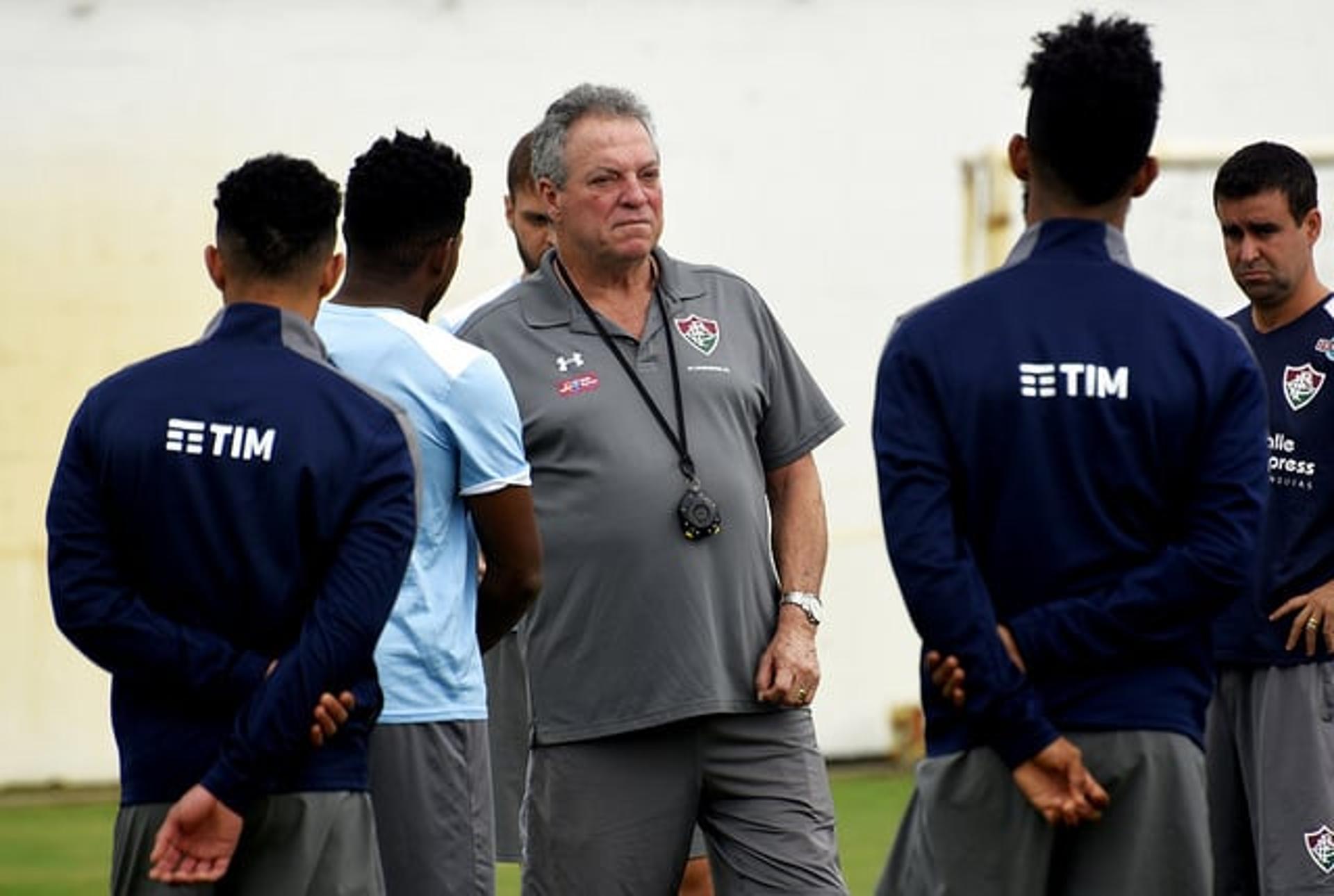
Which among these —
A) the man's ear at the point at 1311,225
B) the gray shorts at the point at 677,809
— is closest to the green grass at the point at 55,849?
the gray shorts at the point at 677,809

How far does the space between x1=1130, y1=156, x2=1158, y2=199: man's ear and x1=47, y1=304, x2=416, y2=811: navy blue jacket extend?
1.27 m


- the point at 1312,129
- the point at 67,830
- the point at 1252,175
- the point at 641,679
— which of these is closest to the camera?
the point at 641,679

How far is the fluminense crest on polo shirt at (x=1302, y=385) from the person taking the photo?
621 centimetres

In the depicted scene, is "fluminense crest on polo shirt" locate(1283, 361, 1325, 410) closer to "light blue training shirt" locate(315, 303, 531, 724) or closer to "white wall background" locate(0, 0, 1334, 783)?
"light blue training shirt" locate(315, 303, 531, 724)

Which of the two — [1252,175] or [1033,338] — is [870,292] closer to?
[1252,175]

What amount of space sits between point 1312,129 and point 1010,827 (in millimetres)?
8110

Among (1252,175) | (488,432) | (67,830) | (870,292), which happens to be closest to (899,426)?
(488,432)

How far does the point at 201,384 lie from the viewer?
14.5ft

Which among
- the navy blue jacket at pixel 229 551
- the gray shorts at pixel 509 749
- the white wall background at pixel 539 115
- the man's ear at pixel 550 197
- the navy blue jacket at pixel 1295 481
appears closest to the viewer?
the navy blue jacket at pixel 229 551

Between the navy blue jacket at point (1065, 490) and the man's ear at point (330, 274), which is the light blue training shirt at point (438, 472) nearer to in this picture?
the man's ear at point (330, 274)

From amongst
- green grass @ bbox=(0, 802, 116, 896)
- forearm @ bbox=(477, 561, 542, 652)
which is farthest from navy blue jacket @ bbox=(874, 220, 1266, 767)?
→ green grass @ bbox=(0, 802, 116, 896)

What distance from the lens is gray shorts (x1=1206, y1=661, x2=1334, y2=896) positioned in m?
6.25

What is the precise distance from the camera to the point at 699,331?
5688 millimetres

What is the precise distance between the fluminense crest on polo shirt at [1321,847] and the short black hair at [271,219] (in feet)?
9.56
